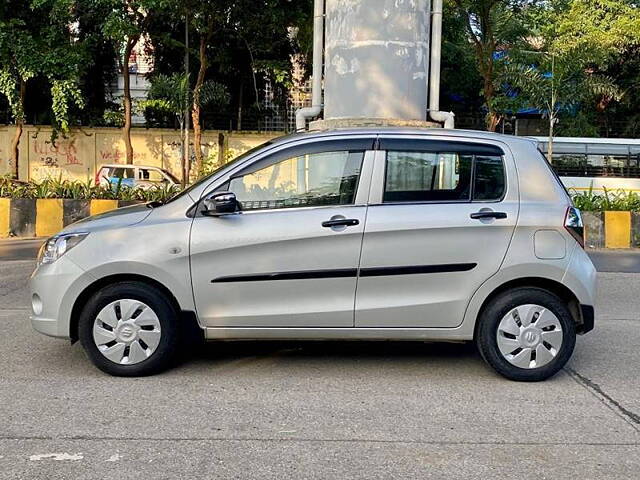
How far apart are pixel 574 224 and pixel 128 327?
325cm

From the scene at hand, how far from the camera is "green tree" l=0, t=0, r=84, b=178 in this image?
1931 cm

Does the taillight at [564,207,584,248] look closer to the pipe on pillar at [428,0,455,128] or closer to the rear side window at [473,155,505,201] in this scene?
the rear side window at [473,155,505,201]

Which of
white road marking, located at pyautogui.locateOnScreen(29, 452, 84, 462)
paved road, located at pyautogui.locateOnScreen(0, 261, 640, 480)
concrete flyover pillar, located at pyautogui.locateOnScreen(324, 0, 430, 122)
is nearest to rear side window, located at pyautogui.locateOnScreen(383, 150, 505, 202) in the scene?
paved road, located at pyautogui.locateOnScreen(0, 261, 640, 480)

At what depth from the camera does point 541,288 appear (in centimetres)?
514

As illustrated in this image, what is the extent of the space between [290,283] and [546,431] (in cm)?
192

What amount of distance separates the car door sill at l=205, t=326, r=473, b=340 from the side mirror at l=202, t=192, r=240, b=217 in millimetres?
825

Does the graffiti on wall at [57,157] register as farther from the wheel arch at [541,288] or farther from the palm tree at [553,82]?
the wheel arch at [541,288]

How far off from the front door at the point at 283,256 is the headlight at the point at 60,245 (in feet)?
2.76

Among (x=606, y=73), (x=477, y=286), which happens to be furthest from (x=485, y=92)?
(x=477, y=286)

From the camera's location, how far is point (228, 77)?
25984mm

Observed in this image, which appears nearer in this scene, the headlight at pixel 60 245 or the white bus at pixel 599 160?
the headlight at pixel 60 245

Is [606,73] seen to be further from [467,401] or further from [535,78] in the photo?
[467,401]

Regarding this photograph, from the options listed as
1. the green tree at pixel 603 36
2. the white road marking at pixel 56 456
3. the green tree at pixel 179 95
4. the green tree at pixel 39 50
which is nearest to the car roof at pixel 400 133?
the white road marking at pixel 56 456

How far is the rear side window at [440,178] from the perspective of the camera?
5.15m
